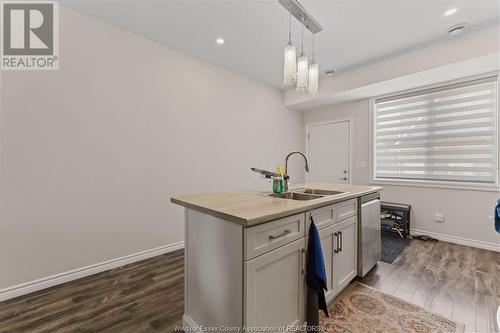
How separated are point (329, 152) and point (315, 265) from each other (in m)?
3.46

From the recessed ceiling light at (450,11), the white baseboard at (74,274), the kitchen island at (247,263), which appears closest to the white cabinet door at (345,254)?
the kitchen island at (247,263)

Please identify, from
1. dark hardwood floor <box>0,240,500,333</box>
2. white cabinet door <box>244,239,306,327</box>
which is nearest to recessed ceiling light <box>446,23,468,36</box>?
dark hardwood floor <box>0,240,500,333</box>

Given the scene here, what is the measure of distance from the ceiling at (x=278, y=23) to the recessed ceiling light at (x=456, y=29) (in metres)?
0.05

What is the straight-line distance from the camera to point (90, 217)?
2.20 m

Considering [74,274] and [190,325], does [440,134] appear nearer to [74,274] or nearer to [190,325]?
[190,325]

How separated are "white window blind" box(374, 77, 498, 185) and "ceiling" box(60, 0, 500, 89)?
3.45 ft

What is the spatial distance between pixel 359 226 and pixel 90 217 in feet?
8.84

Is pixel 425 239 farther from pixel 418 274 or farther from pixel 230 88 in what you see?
pixel 230 88

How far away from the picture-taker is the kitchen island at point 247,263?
1.09m

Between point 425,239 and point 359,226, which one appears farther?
→ point 425,239

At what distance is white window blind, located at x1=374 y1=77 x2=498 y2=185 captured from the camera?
2.90 meters

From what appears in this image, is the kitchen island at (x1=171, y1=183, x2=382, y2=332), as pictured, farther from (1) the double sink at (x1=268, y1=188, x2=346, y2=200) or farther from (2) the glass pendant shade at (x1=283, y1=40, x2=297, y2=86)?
(2) the glass pendant shade at (x1=283, y1=40, x2=297, y2=86)

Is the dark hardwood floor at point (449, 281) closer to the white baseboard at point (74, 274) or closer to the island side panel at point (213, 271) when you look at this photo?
the island side panel at point (213, 271)

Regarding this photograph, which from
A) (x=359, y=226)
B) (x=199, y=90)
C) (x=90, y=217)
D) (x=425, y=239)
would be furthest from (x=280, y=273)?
(x=425, y=239)
